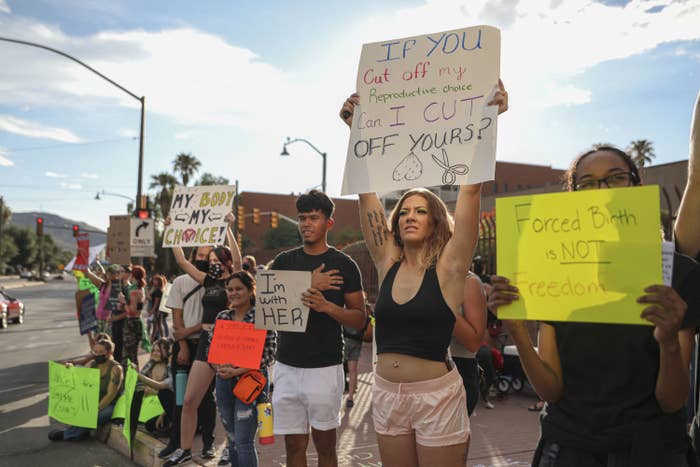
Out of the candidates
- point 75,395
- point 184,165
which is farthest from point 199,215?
point 184,165

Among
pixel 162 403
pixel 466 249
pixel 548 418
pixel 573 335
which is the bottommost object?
pixel 162 403

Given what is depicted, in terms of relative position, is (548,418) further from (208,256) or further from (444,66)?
(208,256)

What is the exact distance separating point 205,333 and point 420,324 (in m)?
2.62

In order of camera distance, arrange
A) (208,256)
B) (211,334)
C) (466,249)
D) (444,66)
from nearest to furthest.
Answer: (466,249) → (444,66) → (211,334) → (208,256)

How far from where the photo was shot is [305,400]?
147 inches

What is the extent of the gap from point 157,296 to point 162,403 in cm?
515

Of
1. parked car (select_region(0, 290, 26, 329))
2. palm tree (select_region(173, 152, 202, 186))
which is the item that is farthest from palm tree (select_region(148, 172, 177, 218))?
parked car (select_region(0, 290, 26, 329))

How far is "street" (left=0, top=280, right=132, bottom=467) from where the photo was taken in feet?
19.6

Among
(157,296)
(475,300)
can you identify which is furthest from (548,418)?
(157,296)

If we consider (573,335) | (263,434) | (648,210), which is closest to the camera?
(648,210)

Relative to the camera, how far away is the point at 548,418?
205 centimetres

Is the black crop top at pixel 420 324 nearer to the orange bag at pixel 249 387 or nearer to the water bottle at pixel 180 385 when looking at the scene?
the orange bag at pixel 249 387

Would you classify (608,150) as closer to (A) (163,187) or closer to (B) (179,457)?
(B) (179,457)

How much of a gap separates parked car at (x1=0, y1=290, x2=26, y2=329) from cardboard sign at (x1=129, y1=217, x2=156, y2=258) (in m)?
8.92
